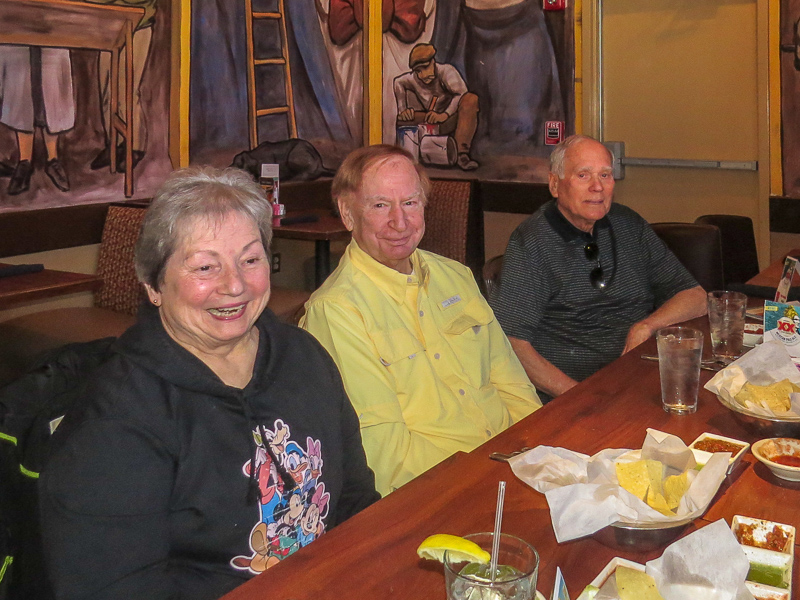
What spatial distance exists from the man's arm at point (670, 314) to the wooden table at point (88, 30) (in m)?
2.80

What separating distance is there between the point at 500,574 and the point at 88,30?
3.75 meters

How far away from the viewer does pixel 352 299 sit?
6.25 feet

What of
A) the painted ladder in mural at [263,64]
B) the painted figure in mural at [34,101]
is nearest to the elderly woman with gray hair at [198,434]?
the painted figure in mural at [34,101]

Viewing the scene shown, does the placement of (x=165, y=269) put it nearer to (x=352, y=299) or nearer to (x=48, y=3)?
(x=352, y=299)

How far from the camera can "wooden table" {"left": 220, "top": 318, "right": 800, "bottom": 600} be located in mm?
1050

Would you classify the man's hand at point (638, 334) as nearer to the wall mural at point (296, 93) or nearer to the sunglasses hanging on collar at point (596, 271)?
the sunglasses hanging on collar at point (596, 271)

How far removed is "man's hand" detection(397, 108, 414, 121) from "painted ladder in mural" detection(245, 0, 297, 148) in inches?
35.3

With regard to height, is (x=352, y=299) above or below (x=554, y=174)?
below

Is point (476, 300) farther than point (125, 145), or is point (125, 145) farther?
point (125, 145)

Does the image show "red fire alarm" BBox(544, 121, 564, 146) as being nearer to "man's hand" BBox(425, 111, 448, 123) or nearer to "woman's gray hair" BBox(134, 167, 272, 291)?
"man's hand" BBox(425, 111, 448, 123)

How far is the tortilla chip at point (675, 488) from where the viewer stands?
1.20 meters

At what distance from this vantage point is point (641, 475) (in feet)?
3.98

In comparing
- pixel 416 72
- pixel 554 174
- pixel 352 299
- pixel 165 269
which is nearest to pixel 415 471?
pixel 352 299

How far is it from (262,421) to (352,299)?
0.56m
